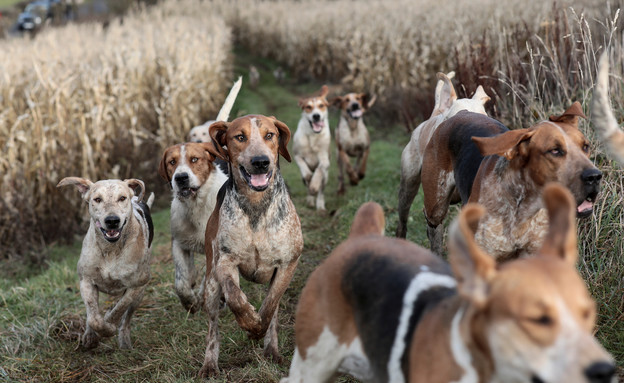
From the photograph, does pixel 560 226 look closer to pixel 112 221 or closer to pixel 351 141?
pixel 112 221

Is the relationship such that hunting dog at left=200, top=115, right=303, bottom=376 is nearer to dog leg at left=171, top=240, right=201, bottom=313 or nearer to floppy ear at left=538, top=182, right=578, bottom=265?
dog leg at left=171, top=240, right=201, bottom=313

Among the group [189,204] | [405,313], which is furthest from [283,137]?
[405,313]

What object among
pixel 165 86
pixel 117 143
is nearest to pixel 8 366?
pixel 117 143

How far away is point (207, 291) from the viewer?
15.5 ft

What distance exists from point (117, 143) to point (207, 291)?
5.88 m

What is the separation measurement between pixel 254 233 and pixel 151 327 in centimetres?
181

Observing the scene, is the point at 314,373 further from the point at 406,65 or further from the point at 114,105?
the point at 406,65

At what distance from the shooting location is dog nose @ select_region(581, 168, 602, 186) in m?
3.63

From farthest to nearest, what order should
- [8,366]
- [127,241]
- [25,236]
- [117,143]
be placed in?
[117,143]
[25,236]
[127,241]
[8,366]

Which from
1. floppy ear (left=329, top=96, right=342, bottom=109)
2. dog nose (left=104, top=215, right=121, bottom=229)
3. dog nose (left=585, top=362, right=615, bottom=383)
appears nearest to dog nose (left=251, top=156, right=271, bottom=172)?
dog nose (left=104, top=215, right=121, bottom=229)

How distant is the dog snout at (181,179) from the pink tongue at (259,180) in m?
1.44

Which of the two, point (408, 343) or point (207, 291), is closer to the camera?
point (408, 343)

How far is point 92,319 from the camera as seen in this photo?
16.5 feet

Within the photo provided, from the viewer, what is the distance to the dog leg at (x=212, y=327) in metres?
4.59
